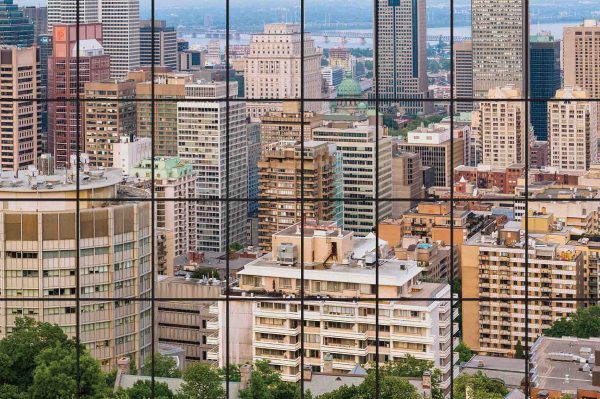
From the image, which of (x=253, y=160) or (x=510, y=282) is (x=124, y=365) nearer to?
(x=253, y=160)

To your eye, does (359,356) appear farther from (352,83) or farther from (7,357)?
(352,83)

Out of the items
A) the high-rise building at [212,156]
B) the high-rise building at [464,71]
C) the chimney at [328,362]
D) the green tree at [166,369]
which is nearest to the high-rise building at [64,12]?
the high-rise building at [212,156]

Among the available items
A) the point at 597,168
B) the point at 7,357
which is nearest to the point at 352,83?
the point at 597,168

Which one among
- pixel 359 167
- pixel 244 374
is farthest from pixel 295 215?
pixel 244 374

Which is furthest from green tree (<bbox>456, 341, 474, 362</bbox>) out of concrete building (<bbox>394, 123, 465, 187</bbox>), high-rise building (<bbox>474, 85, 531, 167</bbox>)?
high-rise building (<bbox>474, 85, 531, 167</bbox>)

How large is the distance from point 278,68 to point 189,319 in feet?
51.6

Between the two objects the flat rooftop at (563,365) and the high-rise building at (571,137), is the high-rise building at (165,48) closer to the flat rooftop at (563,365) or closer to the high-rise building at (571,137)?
the high-rise building at (571,137)

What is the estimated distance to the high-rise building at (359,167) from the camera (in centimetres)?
2119

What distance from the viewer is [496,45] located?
118ft

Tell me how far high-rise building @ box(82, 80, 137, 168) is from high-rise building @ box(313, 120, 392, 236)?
5193 mm

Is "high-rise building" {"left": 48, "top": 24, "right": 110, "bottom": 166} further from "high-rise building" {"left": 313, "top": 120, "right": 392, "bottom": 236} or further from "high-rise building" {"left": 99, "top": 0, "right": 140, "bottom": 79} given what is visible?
"high-rise building" {"left": 313, "top": 120, "right": 392, "bottom": 236}

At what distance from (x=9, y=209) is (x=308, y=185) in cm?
558

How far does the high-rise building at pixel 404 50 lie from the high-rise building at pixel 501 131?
2063 millimetres

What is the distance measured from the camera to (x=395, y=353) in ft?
60.8
